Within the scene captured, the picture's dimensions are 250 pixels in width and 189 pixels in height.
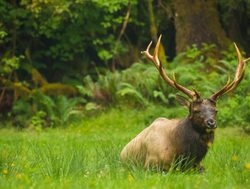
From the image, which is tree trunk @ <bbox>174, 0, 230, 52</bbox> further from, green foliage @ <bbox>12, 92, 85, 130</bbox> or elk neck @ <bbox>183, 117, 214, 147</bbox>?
elk neck @ <bbox>183, 117, 214, 147</bbox>

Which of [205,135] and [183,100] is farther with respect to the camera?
[183,100]

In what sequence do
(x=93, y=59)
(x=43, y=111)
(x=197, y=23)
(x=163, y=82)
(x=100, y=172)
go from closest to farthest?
(x=100, y=172), (x=163, y=82), (x=43, y=111), (x=197, y=23), (x=93, y=59)

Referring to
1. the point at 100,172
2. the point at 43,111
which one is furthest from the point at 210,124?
the point at 43,111

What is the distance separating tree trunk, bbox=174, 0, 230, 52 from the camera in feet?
68.3

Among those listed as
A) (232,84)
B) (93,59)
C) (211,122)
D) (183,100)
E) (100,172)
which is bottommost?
(100,172)

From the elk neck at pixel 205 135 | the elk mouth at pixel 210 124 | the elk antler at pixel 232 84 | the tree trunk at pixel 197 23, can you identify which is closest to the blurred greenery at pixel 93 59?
the tree trunk at pixel 197 23

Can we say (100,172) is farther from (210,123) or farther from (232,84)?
(232,84)

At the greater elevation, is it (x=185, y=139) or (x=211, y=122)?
(x=211, y=122)

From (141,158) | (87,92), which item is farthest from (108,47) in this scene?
(141,158)

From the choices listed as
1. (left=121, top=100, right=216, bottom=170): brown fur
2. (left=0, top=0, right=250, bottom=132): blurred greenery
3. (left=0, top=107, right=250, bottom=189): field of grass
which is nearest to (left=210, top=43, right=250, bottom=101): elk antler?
(left=121, top=100, right=216, bottom=170): brown fur

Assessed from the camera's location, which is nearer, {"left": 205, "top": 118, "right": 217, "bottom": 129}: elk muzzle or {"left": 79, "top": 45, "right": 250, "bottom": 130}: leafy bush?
{"left": 205, "top": 118, "right": 217, "bottom": 129}: elk muzzle

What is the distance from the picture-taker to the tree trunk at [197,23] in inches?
820

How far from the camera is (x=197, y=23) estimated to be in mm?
20844

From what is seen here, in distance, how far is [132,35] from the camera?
25.0 m
